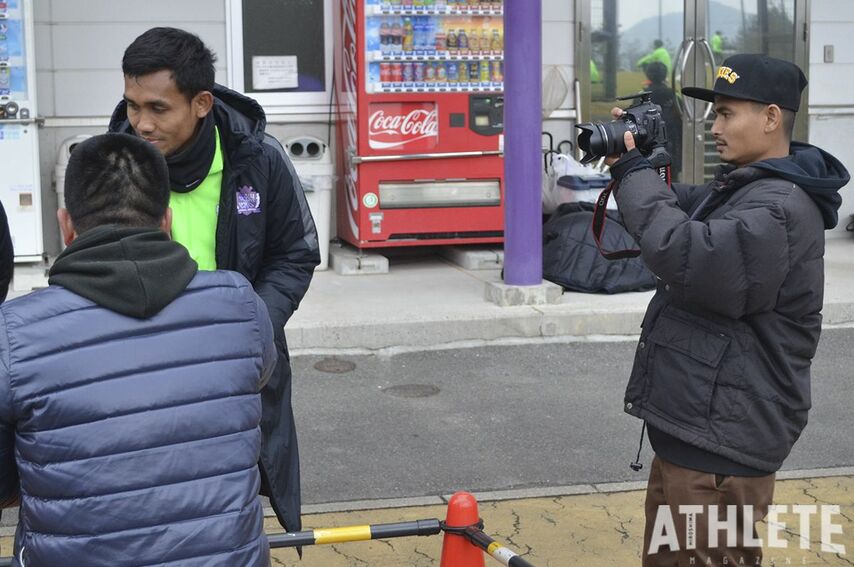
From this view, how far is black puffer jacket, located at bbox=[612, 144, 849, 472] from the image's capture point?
322 cm

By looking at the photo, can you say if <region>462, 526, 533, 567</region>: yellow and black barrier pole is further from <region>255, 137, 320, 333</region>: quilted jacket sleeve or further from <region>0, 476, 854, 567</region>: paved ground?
<region>0, 476, 854, 567</region>: paved ground

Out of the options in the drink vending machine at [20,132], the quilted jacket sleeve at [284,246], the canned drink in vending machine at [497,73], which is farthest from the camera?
the canned drink in vending machine at [497,73]

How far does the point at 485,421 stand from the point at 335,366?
4.57 ft

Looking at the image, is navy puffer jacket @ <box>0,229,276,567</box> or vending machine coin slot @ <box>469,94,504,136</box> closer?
navy puffer jacket @ <box>0,229,276,567</box>

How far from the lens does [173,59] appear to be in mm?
3383

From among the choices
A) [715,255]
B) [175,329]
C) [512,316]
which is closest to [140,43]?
[175,329]

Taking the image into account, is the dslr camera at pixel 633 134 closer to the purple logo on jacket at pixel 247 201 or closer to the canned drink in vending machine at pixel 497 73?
the purple logo on jacket at pixel 247 201

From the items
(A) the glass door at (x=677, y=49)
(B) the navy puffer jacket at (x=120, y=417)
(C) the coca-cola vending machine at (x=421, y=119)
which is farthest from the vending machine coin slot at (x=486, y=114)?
(B) the navy puffer jacket at (x=120, y=417)

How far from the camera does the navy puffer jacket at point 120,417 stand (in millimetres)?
2213

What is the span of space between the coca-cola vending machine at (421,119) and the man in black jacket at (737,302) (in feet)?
20.4

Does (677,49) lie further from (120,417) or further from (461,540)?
(120,417)

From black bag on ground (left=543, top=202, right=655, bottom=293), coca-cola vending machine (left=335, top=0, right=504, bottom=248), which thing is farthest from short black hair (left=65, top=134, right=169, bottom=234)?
coca-cola vending machine (left=335, top=0, right=504, bottom=248)

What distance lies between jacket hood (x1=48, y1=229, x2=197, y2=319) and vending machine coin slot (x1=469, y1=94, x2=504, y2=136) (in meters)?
7.61

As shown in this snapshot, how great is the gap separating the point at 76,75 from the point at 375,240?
2736mm
